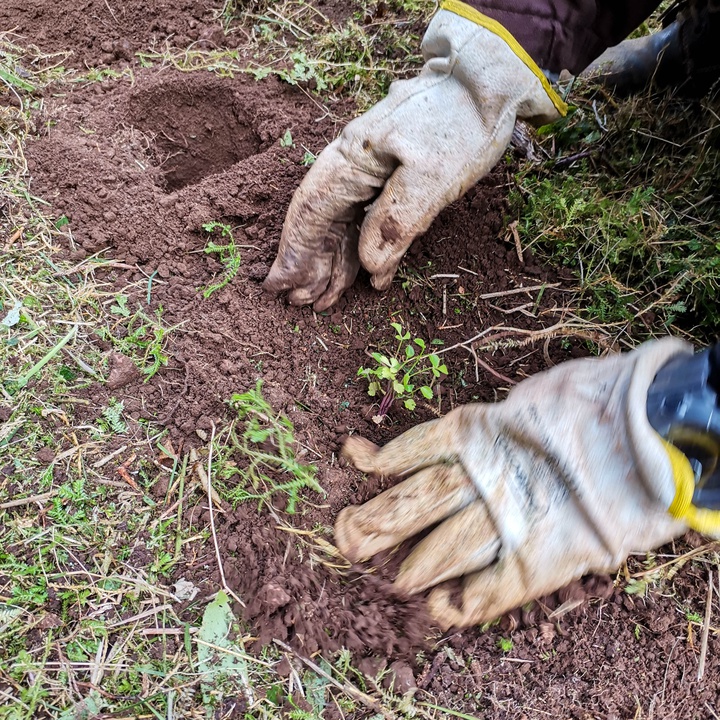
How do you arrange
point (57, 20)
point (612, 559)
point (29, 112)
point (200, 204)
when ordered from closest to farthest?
point (612, 559)
point (200, 204)
point (29, 112)
point (57, 20)

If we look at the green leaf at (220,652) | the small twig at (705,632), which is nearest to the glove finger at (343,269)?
the green leaf at (220,652)

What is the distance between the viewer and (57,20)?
2316mm

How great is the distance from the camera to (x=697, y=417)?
1.21m

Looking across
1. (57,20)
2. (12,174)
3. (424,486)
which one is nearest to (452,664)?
(424,486)

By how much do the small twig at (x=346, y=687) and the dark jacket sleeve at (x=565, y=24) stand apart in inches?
74.3

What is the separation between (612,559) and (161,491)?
1.19 m

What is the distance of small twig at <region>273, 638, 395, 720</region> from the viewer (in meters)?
1.39

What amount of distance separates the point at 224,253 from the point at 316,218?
0.36 metres

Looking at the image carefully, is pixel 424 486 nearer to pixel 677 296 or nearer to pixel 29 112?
pixel 677 296

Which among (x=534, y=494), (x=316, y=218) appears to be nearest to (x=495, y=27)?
(x=316, y=218)

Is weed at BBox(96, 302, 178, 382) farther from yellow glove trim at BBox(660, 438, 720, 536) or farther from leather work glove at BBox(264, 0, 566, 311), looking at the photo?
yellow glove trim at BBox(660, 438, 720, 536)

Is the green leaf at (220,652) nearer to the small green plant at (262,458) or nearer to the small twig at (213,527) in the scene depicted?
the small twig at (213,527)

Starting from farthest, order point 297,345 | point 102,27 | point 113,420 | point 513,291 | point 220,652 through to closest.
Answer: point 102,27 → point 513,291 → point 297,345 → point 113,420 → point 220,652

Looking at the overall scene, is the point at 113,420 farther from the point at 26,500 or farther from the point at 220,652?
the point at 220,652
